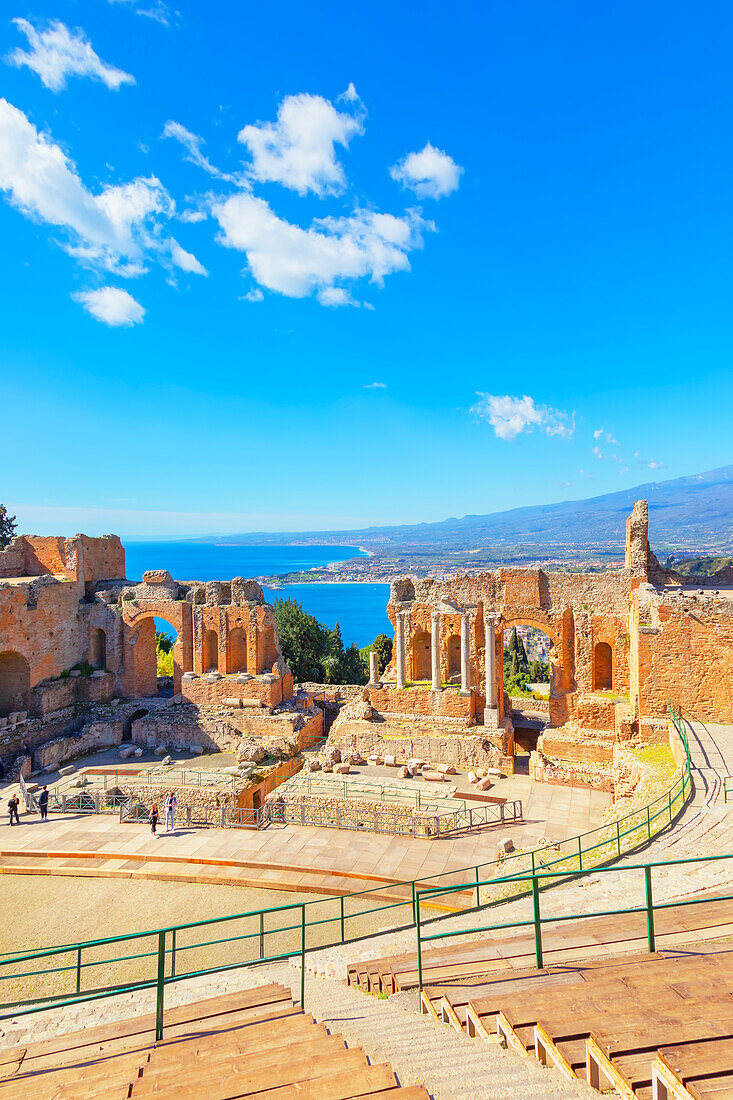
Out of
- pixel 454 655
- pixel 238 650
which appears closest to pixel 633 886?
pixel 454 655

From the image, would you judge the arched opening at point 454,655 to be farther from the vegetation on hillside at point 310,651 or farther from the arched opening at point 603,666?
the vegetation on hillside at point 310,651

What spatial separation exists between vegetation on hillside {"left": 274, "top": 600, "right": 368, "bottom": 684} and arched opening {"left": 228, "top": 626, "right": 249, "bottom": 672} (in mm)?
6953

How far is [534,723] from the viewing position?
2355cm

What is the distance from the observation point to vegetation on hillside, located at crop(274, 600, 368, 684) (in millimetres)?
34344

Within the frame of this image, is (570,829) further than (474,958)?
Yes

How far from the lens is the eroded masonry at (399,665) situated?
15.9 metres

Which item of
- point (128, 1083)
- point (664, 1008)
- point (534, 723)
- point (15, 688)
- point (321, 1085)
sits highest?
point (664, 1008)

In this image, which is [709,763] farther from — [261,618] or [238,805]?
[261,618]

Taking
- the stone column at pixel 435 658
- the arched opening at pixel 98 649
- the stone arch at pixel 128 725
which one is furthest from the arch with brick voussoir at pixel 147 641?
the stone column at pixel 435 658

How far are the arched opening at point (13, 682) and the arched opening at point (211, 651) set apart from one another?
7098 millimetres

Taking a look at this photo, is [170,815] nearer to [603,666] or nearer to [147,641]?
[147,641]

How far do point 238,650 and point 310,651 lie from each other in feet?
31.5

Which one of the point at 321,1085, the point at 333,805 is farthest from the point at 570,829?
the point at 321,1085

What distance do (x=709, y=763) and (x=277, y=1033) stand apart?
11.0 meters
